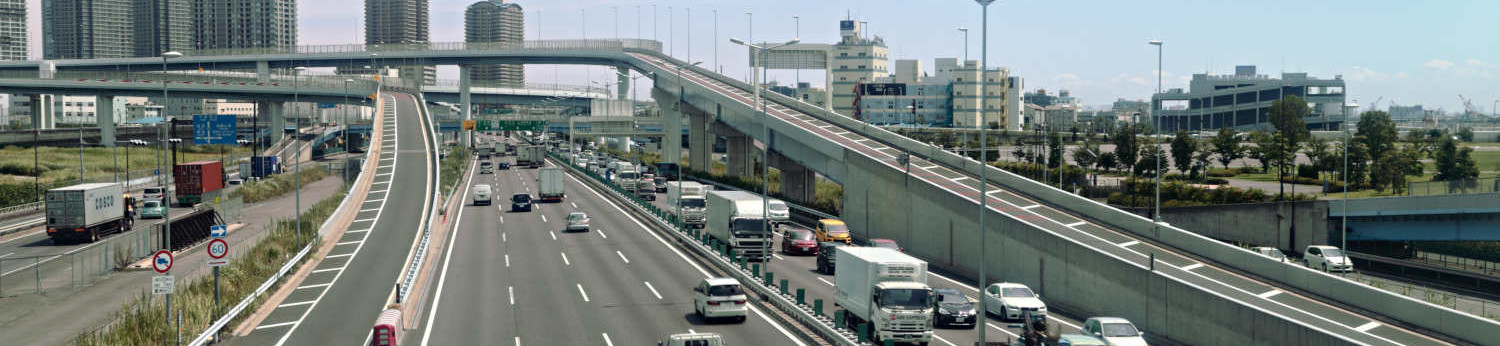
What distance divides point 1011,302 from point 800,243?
18768 millimetres

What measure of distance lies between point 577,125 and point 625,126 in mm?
7322

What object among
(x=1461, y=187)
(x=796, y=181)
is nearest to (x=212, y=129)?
(x=796, y=181)

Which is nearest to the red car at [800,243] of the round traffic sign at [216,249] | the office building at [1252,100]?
the round traffic sign at [216,249]

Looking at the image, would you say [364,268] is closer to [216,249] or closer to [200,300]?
[200,300]

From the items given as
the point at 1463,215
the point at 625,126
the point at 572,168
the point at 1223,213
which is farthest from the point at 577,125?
the point at 1463,215

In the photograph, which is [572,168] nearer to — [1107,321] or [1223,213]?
[1223,213]

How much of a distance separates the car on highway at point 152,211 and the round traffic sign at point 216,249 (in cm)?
4882

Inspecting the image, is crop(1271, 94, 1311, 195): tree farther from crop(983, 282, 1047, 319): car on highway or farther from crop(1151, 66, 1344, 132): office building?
crop(983, 282, 1047, 319): car on highway

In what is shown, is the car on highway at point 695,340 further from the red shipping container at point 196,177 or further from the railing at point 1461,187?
the red shipping container at point 196,177

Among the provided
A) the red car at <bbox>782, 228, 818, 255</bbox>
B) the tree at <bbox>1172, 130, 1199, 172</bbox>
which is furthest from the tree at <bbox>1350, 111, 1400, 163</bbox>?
the red car at <bbox>782, 228, 818, 255</bbox>

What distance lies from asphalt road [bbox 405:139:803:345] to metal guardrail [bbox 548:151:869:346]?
3.10ft

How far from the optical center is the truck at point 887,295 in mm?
28359

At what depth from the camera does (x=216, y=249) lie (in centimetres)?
3030

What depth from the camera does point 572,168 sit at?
12125 cm
